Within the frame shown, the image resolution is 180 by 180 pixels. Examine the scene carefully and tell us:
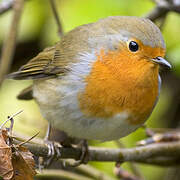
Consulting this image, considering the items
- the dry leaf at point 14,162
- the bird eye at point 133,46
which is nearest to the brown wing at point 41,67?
the bird eye at point 133,46

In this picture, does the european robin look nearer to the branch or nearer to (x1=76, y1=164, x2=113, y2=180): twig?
the branch

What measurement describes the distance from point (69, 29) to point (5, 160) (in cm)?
297

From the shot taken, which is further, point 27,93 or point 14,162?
point 27,93

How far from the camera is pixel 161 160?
13.9 ft

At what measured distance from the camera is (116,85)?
3156 millimetres

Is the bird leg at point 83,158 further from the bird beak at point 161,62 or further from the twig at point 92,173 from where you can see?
the bird beak at point 161,62

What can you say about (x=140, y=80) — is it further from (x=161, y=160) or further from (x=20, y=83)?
(x=20, y=83)

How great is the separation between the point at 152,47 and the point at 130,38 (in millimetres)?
182

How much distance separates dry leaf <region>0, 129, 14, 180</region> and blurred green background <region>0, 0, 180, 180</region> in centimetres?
252

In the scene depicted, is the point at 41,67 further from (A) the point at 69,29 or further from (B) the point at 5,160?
(B) the point at 5,160

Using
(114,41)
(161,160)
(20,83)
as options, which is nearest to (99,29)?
(114,41)

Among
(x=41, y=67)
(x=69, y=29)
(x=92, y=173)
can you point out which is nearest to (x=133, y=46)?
(x=41, y=67)

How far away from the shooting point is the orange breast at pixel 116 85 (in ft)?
10.3

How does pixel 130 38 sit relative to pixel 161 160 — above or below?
above
